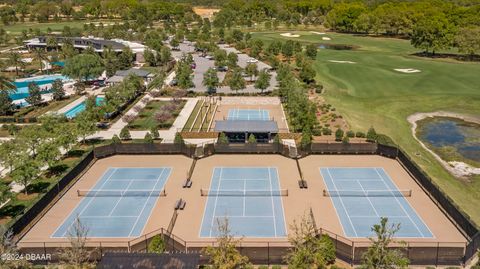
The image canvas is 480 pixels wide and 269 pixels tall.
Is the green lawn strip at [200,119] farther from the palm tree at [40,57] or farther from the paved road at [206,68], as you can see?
the palm tree at [40,57]

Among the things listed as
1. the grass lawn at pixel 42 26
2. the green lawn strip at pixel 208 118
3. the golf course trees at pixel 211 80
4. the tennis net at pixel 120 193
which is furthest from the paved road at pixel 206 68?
the grass lawn at pixel 42 26

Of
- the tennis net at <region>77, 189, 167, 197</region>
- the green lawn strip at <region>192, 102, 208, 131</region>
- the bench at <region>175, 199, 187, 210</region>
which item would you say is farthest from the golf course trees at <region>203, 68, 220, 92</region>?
the bench at <region>175, 199, 187, 210</region>

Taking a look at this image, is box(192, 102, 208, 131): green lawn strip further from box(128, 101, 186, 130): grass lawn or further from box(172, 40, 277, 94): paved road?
box(172, 40, 277, 94): paved road

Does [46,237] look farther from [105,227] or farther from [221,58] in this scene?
[221,58]

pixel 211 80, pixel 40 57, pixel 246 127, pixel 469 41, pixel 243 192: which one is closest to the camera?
pixel 243 192

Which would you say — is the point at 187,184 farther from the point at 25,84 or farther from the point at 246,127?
the point at 25,84

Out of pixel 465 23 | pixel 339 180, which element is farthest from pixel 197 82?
pixel 465 23

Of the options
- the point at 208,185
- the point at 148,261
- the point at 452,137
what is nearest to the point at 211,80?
the point at 208,185
